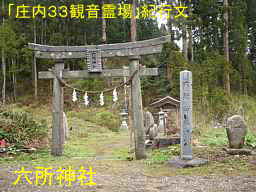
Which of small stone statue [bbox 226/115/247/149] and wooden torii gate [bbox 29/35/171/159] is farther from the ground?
wooden torii gate [bbox 29/35/171/159]

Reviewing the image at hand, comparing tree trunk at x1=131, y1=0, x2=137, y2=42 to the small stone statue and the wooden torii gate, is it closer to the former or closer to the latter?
the wooden torii gate

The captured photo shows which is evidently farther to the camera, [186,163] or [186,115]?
[186,115]

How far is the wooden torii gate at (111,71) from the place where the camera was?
7.53 meters

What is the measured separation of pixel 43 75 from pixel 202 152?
16.6 feet

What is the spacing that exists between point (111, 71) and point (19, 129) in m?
4.11

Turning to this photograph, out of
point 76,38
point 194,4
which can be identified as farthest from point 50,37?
point 194,4

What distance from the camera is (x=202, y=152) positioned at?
24.9ft

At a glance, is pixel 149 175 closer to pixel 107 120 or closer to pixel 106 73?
pixel 106 73

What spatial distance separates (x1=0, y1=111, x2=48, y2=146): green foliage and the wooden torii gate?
1.75 metres

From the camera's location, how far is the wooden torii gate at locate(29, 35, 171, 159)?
7527 mm

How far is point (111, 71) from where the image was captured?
793cm

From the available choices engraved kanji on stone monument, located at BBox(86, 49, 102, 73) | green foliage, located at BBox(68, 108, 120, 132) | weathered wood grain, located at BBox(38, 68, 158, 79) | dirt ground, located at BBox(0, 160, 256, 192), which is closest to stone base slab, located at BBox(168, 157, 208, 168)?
dirt ground, located at BBox(0, 160, 256, 192)

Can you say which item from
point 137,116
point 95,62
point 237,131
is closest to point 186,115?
point 137,116

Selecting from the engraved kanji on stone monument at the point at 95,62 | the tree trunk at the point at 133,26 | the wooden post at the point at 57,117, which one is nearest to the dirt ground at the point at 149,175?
the wooden post at the point at 57,117
